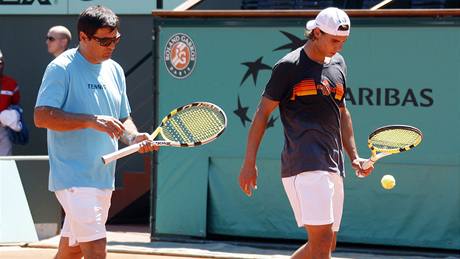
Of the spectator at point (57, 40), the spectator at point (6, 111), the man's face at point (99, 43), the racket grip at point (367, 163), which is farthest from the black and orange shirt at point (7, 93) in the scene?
the racket grip at point (367, 163)

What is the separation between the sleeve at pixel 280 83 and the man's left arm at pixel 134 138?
2.67 feet

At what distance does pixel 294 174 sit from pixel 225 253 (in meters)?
3.62

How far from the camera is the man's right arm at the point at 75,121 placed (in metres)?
5.60

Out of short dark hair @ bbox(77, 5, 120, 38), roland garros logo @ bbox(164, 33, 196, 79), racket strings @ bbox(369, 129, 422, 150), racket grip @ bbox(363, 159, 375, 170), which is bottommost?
racket grip @ bbox(363, 159, 375, 170)

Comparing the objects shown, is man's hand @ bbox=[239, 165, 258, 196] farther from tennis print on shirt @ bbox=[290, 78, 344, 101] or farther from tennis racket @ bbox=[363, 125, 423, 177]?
tennis racket @ bbox=[363, 125, 423, 177]

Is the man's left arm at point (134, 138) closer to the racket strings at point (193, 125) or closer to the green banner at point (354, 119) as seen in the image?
the racket strings at point (193, 125)

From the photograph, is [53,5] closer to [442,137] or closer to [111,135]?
[442,137]

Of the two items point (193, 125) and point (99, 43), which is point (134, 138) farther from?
point (99, 43)

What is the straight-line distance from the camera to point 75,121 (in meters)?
5.64

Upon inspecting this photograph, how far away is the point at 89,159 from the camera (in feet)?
19.2

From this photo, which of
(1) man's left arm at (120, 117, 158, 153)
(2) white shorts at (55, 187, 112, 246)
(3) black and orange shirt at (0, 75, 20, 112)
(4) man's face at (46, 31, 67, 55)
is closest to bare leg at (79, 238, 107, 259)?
Result: (2) white shorts at (55, 187, 112, 246)

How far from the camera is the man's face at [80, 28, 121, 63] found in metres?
5.86

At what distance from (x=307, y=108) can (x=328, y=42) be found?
16.6 inches

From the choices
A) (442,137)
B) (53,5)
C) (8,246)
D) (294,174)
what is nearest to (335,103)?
(294,174)
